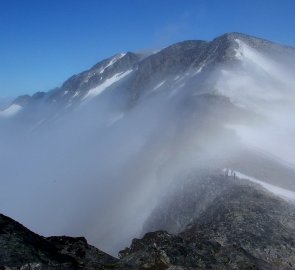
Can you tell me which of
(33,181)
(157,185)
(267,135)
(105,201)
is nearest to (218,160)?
(157,185)

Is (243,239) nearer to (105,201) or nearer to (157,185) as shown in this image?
(157,185)

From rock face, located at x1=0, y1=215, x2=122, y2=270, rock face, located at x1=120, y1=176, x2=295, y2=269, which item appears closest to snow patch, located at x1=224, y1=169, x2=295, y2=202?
rock face, located at x1=120, y1=176, x2=295, y2=269

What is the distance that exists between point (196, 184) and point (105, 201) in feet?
133

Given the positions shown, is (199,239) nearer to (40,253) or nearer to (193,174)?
(40,253)

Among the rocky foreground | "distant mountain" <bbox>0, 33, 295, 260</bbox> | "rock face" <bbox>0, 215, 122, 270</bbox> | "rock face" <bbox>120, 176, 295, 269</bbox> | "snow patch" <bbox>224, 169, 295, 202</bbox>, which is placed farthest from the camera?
"snow patch" <bbox>224, 169, 295, 202</bbox>

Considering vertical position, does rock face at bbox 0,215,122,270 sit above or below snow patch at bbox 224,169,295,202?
below

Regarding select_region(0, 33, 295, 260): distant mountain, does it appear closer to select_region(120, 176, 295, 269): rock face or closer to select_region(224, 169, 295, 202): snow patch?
select_region(120, 176, 295, 269): rock face

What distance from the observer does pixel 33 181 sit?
17788 cm

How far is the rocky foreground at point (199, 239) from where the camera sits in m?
16.7

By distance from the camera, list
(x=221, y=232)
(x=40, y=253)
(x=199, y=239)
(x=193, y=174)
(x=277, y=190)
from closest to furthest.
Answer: (x=40, y=253) → (x=199, y=239) → (x=221, y=232) → (x=277, y=190) → (x=193, y=174)

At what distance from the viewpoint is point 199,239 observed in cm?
3141

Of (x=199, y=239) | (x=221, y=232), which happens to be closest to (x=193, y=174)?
(x=221, y=232)

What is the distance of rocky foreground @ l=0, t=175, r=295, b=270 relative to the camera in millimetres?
16734

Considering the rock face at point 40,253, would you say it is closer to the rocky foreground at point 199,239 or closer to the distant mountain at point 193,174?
the rocky foreground at point 199,239
